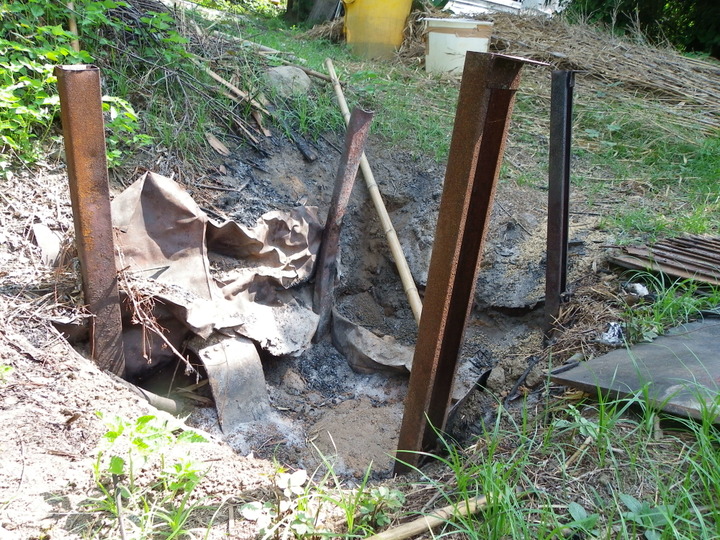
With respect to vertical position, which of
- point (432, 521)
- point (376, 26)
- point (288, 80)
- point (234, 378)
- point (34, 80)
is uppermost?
point (376, 26)

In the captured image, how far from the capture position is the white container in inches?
228

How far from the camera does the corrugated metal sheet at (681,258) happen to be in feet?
8.95

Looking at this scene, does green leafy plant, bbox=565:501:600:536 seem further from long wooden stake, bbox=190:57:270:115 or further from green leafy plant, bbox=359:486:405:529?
long wooden stake, bbox=190:57:270:115

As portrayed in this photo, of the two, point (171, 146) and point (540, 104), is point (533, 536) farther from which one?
point (540, 104)

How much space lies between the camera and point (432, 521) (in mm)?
1689

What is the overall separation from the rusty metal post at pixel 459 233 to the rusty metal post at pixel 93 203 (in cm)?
136

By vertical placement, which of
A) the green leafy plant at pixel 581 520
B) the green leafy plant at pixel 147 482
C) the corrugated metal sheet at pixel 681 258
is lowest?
the green leafy plant at pixel 147 482

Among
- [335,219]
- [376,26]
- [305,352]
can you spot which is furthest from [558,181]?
[376,26]

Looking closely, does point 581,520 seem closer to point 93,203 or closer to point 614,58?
point 93,203

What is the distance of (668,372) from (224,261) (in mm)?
2259

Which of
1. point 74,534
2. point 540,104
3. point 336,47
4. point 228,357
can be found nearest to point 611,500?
point 74,534

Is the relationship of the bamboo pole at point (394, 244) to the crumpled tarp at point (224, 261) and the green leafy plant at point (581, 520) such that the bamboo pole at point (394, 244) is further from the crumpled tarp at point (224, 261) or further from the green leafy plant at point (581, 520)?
the green leafy plant at point (581, 520)

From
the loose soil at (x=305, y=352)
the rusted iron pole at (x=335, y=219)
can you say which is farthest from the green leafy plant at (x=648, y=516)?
the rusted iron pole at (x=335, y=219)

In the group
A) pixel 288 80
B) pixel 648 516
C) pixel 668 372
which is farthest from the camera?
pixel 288 80
